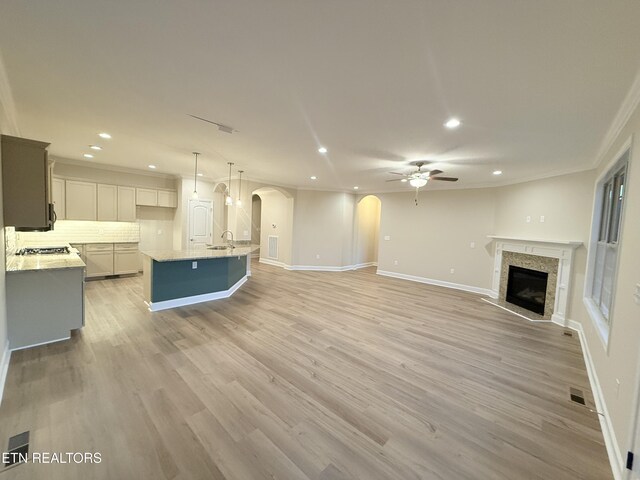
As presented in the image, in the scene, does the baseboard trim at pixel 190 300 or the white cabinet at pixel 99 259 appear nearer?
the baseboard trim at pixel 190 300

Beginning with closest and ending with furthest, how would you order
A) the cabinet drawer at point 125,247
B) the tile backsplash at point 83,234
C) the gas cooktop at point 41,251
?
the gas cooktop at point 41,251, the tile backsplash at point 83,234, the cabinet drawer at point 125,247

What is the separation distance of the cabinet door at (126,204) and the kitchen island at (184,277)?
236cm

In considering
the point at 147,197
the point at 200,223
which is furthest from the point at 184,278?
the point at 147,197

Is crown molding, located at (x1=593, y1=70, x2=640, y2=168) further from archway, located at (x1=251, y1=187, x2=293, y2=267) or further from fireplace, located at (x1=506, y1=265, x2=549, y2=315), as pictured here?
archway, located at (x1=251, y1=187, x2=293, y2=267)

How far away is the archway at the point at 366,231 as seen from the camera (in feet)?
29.4

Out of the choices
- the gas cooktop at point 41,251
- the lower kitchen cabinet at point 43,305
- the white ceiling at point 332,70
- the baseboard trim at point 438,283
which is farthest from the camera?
the baseboard trim at point 438,283

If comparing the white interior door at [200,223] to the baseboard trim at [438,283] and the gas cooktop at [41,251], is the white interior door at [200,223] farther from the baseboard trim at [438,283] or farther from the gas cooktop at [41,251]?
the baseboard trim at [438,283]

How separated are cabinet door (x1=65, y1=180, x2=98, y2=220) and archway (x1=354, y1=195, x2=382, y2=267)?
7.04 metres

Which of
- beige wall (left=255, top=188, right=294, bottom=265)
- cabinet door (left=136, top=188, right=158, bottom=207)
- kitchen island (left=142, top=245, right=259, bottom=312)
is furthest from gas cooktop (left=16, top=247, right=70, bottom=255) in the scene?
beige wall (left=255, top=188, right=294, bottom=265)

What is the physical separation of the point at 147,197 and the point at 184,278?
336 centimetres

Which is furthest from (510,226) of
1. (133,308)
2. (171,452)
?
(133,308)

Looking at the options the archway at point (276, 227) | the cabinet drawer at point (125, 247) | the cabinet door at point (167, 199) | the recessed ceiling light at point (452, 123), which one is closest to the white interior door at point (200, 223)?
the cabinet door at point (167, 199)

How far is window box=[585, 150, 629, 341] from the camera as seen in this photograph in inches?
112

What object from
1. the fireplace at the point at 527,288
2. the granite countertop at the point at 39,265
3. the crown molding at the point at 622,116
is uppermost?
the crown molding at the point at 622,116
